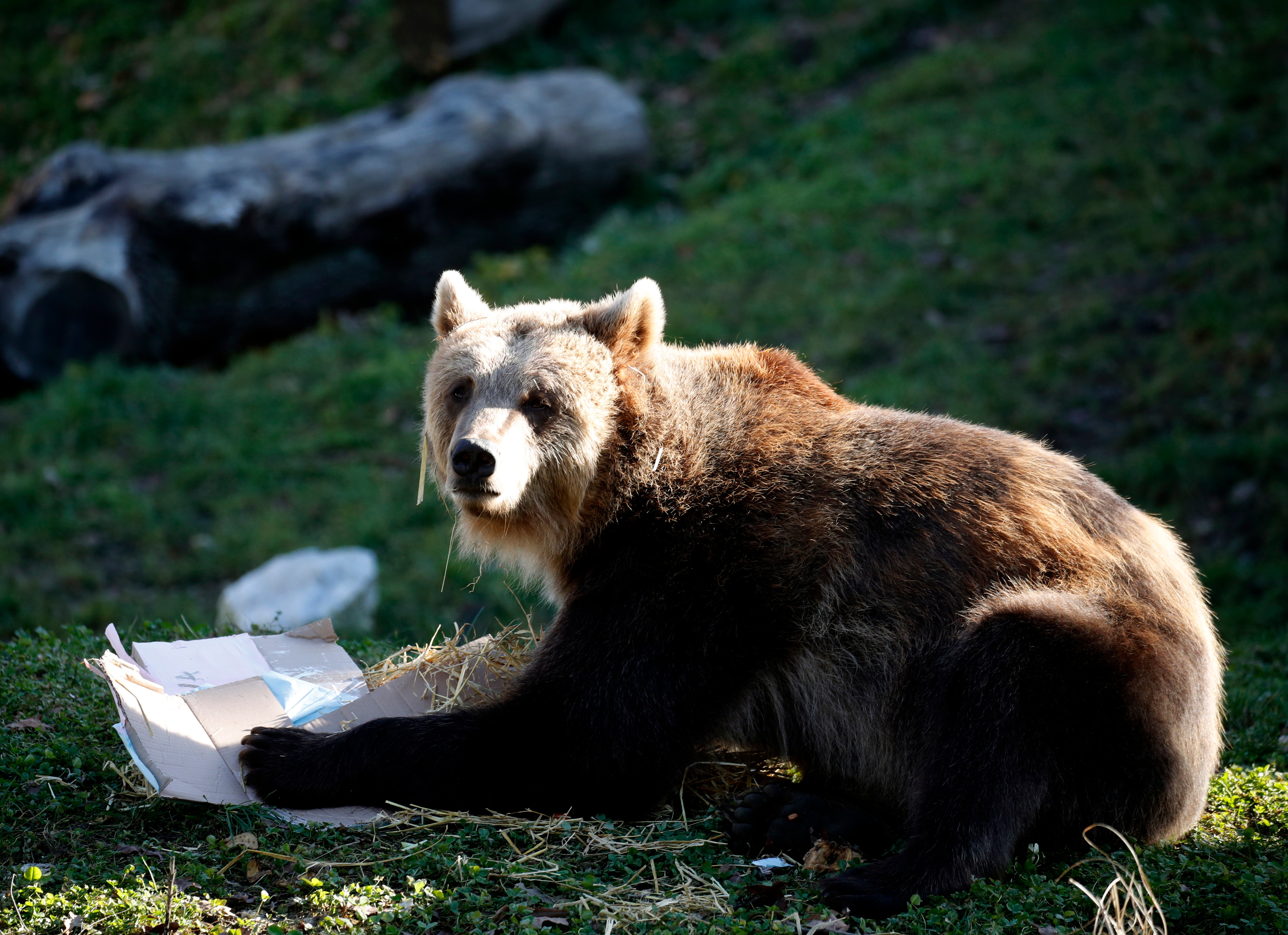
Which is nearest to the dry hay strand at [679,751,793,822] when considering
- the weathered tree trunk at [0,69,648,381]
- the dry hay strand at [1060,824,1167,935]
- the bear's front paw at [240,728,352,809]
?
the dry hay strand at [1060,824,1167,935]

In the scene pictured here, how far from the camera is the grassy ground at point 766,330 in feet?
13.2

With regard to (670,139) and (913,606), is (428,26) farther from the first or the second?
(913,606)

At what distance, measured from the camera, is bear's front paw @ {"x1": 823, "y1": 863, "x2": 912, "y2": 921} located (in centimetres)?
374

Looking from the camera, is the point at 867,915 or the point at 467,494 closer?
the point at 867,915

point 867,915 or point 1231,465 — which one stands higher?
point 867,915

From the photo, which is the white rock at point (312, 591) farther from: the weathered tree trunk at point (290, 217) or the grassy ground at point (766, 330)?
the weathered tree trunk at point (290, 217)

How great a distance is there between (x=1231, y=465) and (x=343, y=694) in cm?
720

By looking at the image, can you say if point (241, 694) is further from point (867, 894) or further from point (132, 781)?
point (867, 894)

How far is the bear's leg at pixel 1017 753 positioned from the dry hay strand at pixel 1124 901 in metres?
0.18

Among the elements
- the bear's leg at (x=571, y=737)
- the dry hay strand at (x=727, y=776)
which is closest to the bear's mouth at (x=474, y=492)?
the bear's leg at (x=571, y=737)

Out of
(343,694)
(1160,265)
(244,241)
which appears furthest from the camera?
(244,241)

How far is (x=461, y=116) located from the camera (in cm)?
1273

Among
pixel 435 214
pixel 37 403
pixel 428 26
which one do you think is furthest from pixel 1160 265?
pixel 37 403

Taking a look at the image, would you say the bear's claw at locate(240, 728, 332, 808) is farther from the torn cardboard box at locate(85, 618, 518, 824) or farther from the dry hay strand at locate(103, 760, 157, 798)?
the dry hay strand at locate(103, 760, 157, 798)
